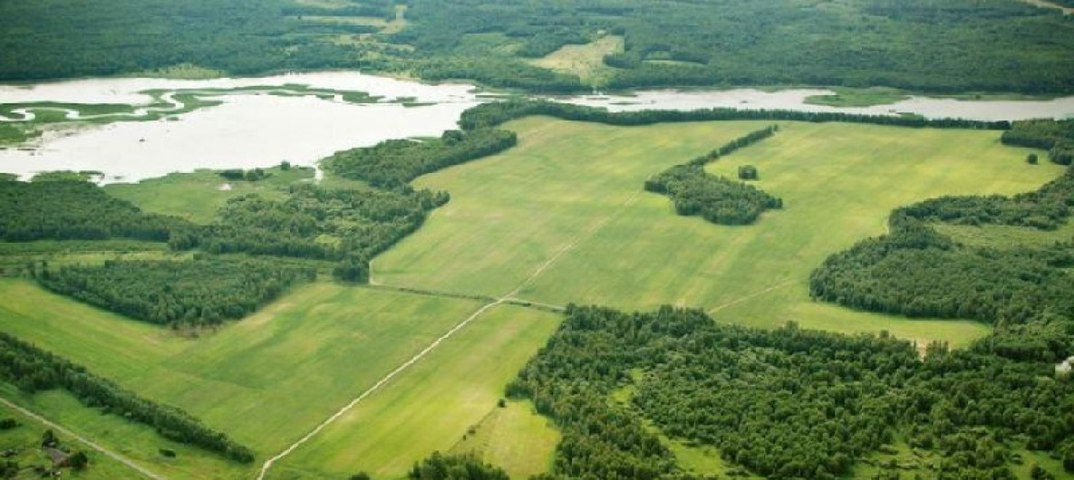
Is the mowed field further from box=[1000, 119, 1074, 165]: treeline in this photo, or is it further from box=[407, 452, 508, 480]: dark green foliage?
box=[1000, 119, 1074, 165]: treeline

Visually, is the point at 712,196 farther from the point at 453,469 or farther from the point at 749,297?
the point at 453,469

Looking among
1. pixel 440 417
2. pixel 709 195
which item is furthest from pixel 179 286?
pixel 709 195

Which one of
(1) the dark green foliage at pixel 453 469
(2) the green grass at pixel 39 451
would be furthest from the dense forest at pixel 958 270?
(2) the green grass at pixel 39 451

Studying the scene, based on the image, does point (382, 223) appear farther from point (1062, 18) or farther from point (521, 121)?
point (1062, 18)

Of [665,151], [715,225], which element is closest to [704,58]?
[665,151]

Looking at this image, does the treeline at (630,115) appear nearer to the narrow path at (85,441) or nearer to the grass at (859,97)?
the grass at (859,97)
